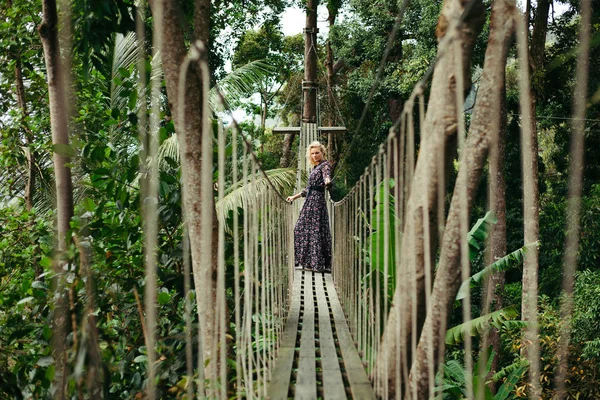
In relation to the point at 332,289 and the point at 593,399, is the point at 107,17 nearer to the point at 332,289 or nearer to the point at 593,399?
the point at 332,289

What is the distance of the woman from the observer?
4012 millimetres

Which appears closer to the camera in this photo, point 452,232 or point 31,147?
point 452,232

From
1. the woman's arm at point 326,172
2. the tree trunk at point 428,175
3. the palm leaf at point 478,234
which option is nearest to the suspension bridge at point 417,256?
the tree trunk at point 428,175

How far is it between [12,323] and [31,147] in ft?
8.51

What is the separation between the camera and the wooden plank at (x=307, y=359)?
190cm

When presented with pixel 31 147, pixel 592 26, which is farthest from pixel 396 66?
pixel 31 147

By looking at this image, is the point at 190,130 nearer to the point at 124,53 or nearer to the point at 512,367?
the point at 124,53

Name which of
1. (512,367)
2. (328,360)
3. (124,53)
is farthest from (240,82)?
(328,360)

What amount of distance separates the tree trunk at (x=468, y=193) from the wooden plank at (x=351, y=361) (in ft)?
0.65

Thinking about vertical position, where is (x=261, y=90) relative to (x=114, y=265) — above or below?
above

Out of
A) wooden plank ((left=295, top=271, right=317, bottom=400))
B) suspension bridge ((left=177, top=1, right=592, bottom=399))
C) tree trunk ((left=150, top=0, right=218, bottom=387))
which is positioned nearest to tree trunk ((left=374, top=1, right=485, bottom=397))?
suspension bridge ((left=177, top=1, right=592, bottom=399))

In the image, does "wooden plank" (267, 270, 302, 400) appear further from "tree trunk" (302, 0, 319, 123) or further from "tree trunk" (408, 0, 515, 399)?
"tree trunk" (302, 0, 319, 123)

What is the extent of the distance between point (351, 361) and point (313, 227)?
72.7 inches

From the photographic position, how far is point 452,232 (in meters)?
1.72
